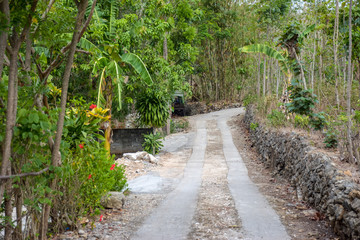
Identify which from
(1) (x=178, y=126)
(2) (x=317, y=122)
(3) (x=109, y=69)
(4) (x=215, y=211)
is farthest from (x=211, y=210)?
(1) (x=178, y=126)

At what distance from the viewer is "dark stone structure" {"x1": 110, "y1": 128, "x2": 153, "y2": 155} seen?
52.1ft

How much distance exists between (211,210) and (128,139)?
972 cm

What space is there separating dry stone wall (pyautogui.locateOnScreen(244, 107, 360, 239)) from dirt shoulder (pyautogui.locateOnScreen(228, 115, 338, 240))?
175mm

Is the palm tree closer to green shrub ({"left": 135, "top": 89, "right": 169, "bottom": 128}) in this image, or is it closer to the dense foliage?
the dense foliage

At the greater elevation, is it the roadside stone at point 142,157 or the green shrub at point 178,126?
the green shrub at point 178,126

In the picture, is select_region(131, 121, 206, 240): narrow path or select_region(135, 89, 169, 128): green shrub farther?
select_region(135, 89, 169, 128): green shrub

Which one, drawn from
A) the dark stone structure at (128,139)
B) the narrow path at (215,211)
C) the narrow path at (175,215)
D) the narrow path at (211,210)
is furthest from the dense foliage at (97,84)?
the narrow path at (215,211)

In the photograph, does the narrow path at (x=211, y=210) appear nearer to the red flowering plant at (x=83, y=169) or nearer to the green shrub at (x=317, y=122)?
the red flowering plant at (x=83, y=169)

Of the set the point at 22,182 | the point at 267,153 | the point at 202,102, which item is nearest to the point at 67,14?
the point at 22,182

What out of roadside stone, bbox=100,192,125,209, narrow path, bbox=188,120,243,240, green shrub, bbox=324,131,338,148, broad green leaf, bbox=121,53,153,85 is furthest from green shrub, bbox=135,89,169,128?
green shrub, bbox=324,131,338,148

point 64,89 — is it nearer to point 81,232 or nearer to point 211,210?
point 81,232

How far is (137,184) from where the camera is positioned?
31.2 ft

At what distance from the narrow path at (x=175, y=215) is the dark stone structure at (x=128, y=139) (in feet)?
17.8

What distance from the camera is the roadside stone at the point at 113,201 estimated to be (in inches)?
259
